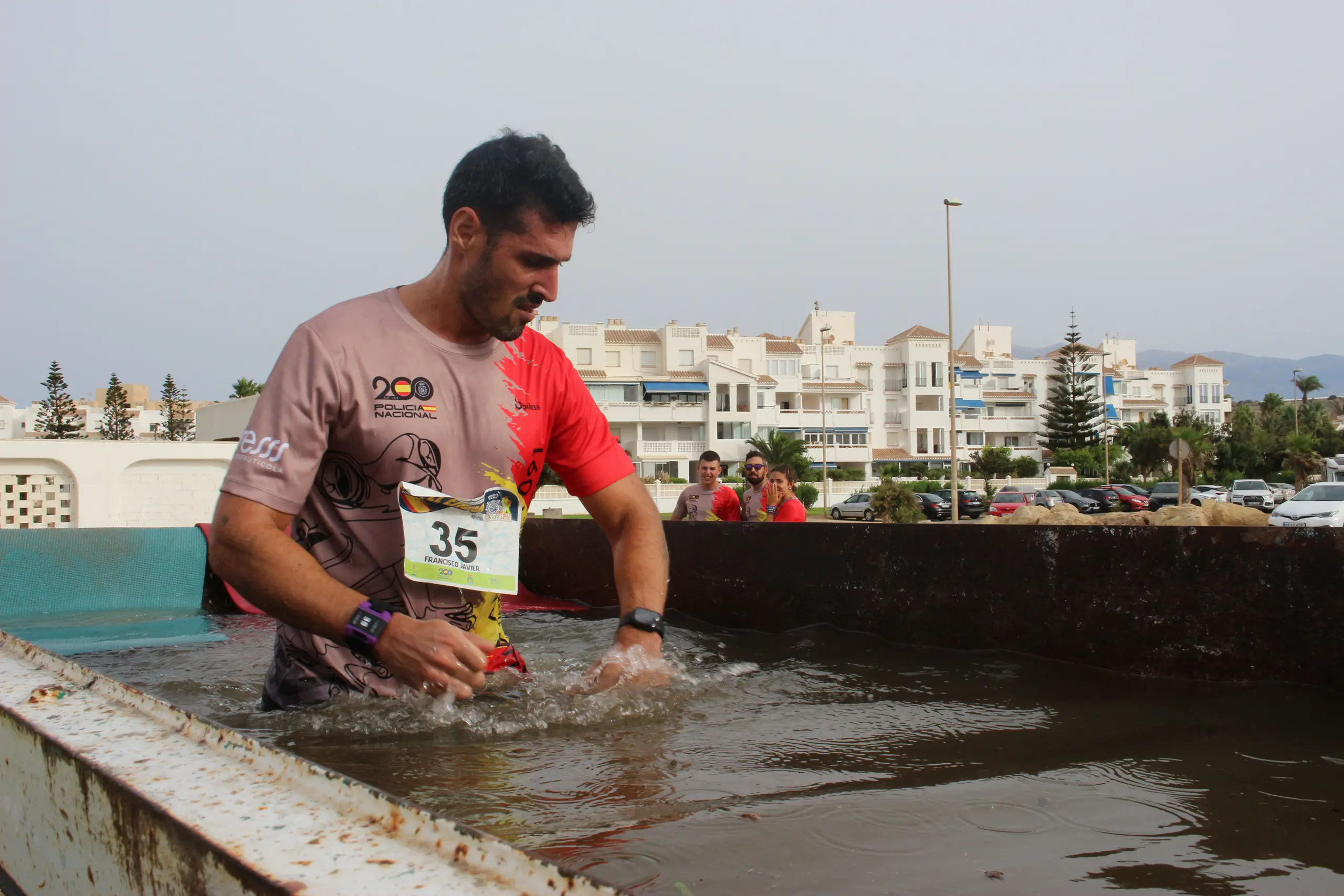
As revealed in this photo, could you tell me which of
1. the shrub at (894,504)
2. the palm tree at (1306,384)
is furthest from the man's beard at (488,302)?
the palm tree at (1306,384)

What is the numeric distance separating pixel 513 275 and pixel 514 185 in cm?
23

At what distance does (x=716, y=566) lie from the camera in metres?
6.62

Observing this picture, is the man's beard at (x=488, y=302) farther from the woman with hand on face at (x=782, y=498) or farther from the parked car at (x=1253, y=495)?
the parked car at (x=1253, y=495)

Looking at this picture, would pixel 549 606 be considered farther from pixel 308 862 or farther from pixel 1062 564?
pixel 308 862

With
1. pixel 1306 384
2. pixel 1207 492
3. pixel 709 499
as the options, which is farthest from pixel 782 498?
pixel 1306 384

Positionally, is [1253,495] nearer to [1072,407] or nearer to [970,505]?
[970,505]

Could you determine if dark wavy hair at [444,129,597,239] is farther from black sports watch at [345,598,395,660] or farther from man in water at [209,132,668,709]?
black sports watch at [345,598,395,660]

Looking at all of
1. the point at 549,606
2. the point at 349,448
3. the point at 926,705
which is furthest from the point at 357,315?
the point at 549,606

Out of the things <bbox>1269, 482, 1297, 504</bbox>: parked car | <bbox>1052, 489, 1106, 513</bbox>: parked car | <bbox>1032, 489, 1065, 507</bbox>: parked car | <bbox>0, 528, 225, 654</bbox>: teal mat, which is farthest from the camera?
<bbox>1269, 482, 1297, 504</bbox>: parked car

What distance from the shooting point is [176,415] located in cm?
8319

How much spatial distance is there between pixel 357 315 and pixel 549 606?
6.08m

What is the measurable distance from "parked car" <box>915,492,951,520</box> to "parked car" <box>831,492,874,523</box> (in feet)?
8.51

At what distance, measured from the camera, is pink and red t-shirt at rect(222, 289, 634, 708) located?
242 cm

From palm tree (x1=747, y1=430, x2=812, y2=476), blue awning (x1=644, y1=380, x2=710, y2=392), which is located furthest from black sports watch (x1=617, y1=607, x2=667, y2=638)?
blue awning (x1=644, y1=380, x2=710, y2=392)
